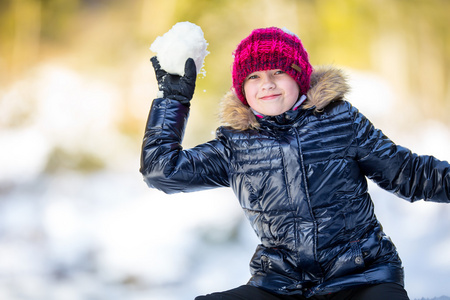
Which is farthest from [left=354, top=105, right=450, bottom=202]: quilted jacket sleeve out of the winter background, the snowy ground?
the winter background

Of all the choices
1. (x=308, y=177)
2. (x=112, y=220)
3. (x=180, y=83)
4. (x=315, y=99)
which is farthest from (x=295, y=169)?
(x=112, y=220)

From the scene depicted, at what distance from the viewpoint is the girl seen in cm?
116

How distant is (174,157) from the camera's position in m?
1.24

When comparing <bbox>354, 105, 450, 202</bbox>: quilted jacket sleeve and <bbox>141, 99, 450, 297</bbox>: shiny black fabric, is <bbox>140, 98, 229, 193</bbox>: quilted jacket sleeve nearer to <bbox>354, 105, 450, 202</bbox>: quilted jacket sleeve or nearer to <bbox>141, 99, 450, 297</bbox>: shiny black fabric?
<bbox>141, 99, 450, 297</bbox>: shiny black fabric

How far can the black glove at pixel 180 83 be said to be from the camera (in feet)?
4.25

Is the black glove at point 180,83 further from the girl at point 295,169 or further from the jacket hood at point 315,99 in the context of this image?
the jacket hood at point 315,99

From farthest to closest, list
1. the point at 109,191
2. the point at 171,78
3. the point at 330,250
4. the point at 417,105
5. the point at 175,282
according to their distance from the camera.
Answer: the point at 417,105
the point at 109,191
the point at 175,282
the point at 171,78
the point at 330,250

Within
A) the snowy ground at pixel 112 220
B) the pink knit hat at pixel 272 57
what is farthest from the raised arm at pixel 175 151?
the snowy ground at pixel 112 220

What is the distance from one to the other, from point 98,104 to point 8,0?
0.65 m

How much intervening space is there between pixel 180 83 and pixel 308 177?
0.38 meters

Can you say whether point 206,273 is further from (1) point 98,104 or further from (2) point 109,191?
(1) point 98,104

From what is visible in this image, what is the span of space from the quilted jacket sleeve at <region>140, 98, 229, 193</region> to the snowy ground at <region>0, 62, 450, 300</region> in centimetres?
91

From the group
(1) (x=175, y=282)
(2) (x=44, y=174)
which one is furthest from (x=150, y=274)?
(2) (x=44, y=174)

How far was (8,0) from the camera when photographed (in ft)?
8.21
